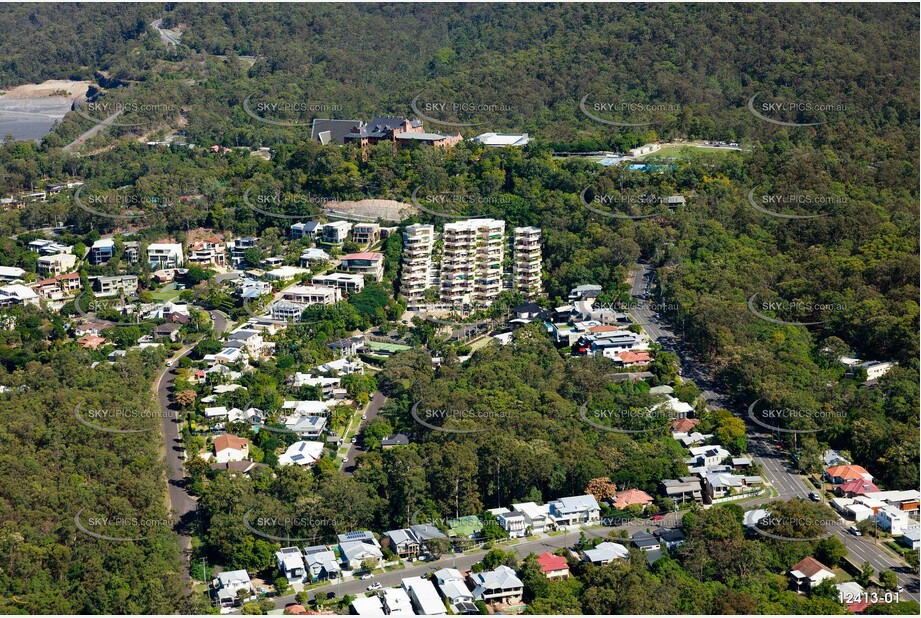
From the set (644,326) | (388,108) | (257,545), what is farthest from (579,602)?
(388,108)

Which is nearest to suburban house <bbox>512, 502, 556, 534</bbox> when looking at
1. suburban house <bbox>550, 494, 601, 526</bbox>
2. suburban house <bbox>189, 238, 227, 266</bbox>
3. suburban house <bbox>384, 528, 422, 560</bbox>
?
suburban house <bbox>550, 494, 601, 526</bbox>

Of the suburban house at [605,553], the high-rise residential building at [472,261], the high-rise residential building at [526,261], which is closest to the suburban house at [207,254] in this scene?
the high-rise residential building at [472,261]

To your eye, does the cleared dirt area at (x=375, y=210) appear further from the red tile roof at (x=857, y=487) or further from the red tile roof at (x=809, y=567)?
the red tile roof at (x=809, y=567)

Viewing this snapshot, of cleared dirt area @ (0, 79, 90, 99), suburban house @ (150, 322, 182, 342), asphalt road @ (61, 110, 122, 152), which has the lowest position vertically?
cleared dirt area @ (0, 79, 90, 99)

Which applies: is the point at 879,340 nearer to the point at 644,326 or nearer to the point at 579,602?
the point at 644,326

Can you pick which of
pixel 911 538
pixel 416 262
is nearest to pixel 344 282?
pixel 416 262

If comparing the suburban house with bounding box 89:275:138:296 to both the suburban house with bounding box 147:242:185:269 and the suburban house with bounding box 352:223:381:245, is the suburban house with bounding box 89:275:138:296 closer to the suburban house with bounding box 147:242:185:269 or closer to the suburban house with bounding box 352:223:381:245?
the suburban house with bounding box 147:242:185:269
